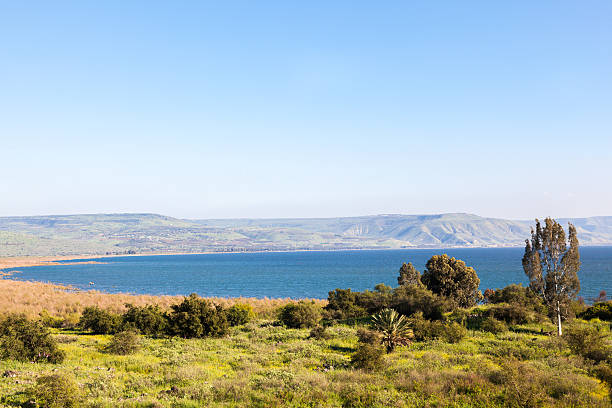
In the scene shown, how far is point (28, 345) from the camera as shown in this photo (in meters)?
21.5

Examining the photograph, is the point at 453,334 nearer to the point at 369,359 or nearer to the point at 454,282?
the point at 369,359

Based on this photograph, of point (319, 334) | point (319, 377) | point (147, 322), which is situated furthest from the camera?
point (147, 322)

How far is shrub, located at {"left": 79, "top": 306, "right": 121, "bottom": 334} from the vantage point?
110 feet

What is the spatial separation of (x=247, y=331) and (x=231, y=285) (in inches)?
2918

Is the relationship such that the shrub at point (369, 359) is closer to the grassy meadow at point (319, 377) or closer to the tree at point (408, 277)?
the grassy meadow at point (319, 377)

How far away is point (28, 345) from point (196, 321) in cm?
1140

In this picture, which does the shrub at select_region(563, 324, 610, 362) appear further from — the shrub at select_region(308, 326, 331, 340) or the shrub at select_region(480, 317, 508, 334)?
the shrub at select_region(308, 326, 331, 340)

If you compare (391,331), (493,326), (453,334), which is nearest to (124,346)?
(391,331)

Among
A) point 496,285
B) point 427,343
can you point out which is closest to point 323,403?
point 427,343

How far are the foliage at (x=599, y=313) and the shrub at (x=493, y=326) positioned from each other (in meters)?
11.4

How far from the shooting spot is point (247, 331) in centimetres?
3456

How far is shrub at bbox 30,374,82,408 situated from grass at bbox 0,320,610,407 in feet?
2.21

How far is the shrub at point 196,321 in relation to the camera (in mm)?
30953

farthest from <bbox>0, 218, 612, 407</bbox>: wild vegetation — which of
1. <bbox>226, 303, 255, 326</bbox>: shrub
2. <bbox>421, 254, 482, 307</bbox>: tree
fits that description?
<bbox>421, 254, 482, 307</bbox>: tree
